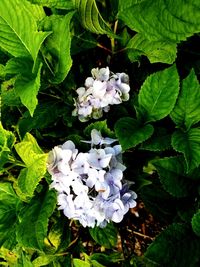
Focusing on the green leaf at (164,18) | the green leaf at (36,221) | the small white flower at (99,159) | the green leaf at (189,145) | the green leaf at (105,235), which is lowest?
the green leaf at (105,235)

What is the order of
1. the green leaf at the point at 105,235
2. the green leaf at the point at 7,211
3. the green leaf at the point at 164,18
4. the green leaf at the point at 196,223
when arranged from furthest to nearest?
the green leaf at the point at 105,235 < the green leaf at the point at 7,211 < the green leaf at the point at 196,223 < the green leaf at the point at 164,18

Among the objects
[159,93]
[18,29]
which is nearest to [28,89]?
[18,29]

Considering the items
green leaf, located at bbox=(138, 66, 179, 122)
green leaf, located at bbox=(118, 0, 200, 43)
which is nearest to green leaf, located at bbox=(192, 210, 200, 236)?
green leaf, located at bbox=(138, 66, 179, 122)

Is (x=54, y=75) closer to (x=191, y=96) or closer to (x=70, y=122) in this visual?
(x=70, y=122)

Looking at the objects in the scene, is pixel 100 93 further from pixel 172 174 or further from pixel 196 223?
pixel 196 223

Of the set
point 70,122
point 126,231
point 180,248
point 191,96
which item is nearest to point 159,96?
point 191,96

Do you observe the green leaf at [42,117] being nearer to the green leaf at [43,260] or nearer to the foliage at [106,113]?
the foliage at [106,113]

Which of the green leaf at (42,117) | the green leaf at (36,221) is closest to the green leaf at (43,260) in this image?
the green leaf at (36,221)
